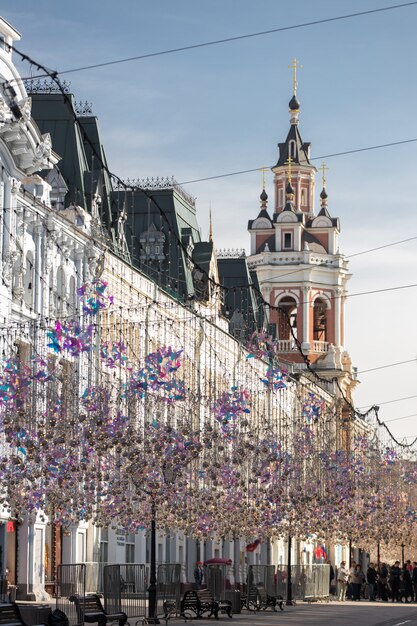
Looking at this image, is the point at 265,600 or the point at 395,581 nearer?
the point at 265,600

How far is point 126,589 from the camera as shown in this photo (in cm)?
3994

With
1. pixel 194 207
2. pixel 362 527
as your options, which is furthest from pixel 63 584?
pixel 194 207

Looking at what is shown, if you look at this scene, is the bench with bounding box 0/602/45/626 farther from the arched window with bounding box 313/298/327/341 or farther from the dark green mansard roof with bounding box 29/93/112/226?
the arched window with bounding box 313/298/327/341

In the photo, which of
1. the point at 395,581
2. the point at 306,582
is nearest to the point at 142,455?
the point at 306,582

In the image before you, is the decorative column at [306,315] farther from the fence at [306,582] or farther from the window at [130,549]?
the window at [130,549]

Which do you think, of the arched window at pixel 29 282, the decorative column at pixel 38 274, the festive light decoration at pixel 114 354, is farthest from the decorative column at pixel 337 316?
the festive light decoration at pixel 114 354

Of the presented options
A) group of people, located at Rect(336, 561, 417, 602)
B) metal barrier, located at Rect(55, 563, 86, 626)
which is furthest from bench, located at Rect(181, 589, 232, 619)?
group of people, located at Rect(336, 561, 417, 602)

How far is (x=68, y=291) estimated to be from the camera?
55.7 metres

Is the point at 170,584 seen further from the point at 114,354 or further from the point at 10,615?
the point at 10,615

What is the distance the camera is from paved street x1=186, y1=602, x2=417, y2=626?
41.5 metres

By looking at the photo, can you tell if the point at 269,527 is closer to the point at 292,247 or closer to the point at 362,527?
the point at 362,527

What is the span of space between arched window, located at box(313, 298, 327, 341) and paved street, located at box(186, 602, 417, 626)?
62338 mm

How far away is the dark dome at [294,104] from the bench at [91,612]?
88.3 meters

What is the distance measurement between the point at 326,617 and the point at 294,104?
79.0 meters
